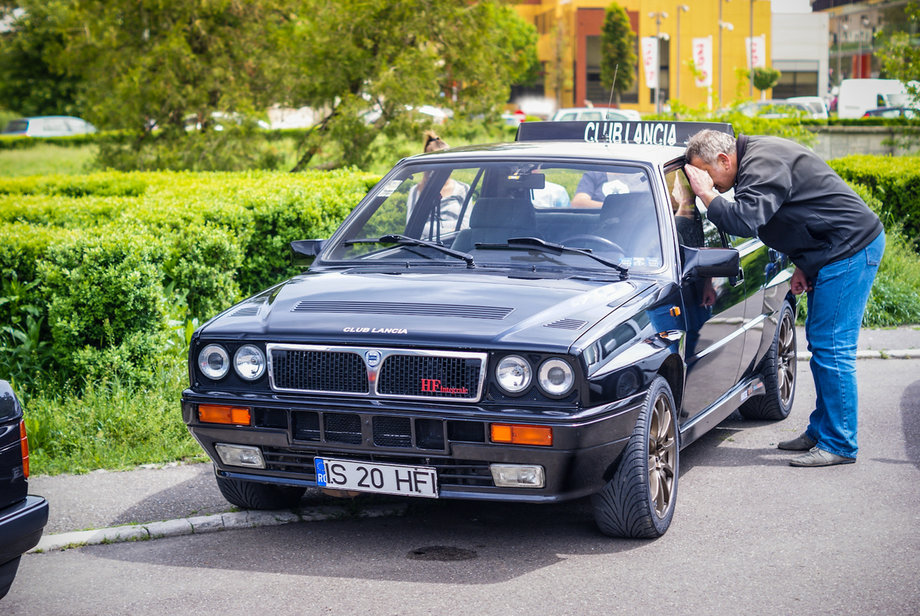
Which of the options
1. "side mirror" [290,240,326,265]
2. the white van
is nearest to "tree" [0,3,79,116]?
the white van

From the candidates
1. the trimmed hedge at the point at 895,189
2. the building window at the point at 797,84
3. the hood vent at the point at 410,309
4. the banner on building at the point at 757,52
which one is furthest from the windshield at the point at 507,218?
the building window at the point at 797,84

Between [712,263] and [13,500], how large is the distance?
3.31m

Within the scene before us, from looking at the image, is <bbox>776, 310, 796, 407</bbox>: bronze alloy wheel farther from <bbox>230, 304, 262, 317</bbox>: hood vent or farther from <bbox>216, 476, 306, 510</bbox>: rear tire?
<bbox>230, 304, 262, 317</bbox>: hood vent

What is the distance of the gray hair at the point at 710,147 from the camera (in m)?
5.95

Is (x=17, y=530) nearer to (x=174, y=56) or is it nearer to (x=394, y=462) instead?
(x=394, y=462)

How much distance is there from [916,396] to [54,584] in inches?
235

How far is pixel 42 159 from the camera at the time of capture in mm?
34625

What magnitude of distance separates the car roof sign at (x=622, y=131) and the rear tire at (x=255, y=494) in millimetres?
3116

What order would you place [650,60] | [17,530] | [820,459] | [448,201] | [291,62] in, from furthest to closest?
[650,60] → [291,62] → [820,459] → [448,201] → [17,530]

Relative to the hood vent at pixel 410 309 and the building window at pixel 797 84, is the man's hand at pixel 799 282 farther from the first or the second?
the building window at pixel 797 84

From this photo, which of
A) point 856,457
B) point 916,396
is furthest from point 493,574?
point 916,396

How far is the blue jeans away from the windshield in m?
1.27

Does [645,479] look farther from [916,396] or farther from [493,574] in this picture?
[916,396]

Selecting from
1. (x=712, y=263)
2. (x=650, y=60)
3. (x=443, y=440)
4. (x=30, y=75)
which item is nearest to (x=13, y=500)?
(x=443, y=440)
